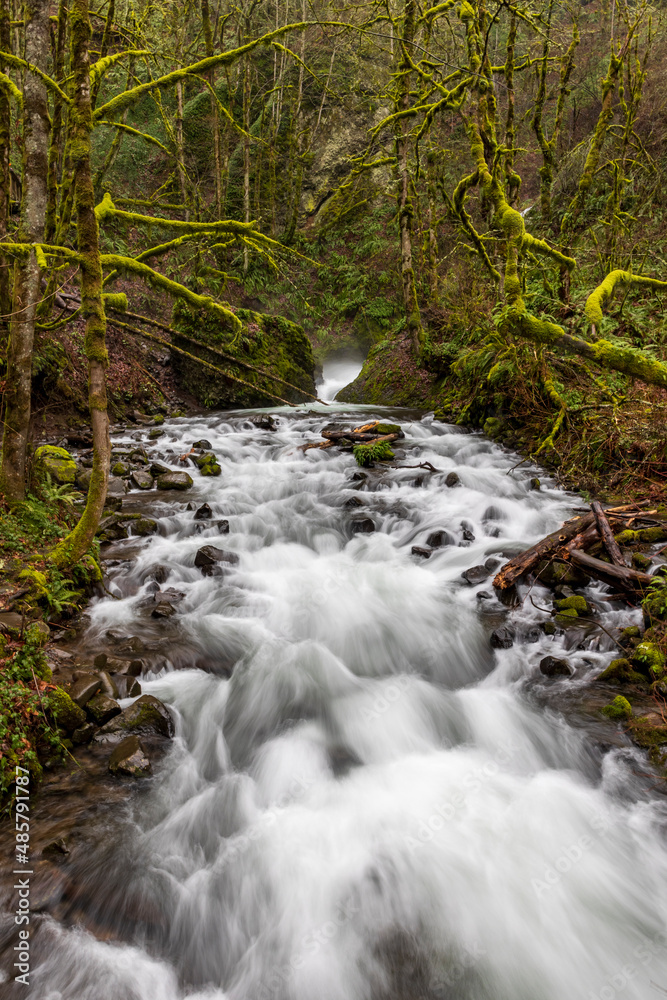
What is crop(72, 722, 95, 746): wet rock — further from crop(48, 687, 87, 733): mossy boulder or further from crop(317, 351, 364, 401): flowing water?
crop(317, 351, 364, 401): flowing water

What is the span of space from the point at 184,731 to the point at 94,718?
26.0 inches

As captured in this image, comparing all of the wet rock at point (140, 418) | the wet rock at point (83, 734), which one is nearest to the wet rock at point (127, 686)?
the wet rock at point (83, 734)

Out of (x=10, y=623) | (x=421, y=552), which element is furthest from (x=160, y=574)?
(x=421, y=552)

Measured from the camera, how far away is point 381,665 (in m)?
5.01

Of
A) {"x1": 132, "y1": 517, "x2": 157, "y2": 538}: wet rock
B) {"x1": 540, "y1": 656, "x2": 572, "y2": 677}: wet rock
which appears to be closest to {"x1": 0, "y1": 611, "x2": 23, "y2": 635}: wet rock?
{"x1": 132, "y1": 517, "x2": 157, "y2": 538}: wet rock

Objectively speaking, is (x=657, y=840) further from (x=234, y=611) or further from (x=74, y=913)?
(x=234, y=611)

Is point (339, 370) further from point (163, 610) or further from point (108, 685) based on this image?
point (108, 685)

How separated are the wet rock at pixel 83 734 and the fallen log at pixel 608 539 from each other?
4.54 metres

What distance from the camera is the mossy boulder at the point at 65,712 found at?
3408 millimetres

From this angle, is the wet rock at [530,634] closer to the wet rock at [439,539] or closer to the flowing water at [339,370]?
the wet rock at [439,539]

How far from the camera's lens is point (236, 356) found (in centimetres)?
1423

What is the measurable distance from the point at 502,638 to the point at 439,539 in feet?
6.98

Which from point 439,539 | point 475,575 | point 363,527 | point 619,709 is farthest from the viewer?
point 363,527

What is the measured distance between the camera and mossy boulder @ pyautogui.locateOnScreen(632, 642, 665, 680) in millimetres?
3920
